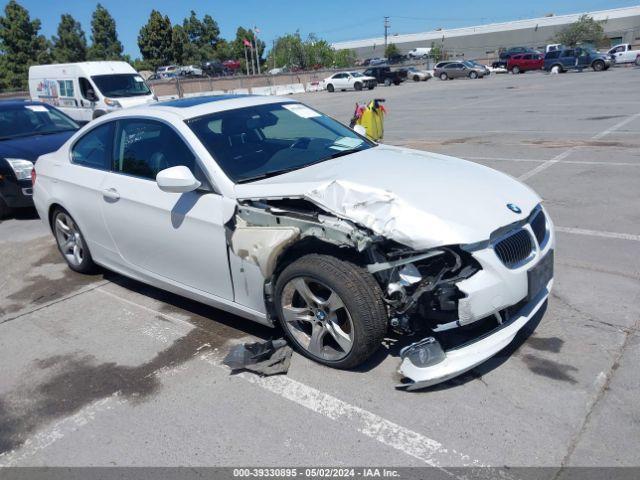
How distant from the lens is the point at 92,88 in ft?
57.3

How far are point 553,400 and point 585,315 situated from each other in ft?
3.86

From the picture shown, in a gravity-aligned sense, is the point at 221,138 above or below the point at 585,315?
above

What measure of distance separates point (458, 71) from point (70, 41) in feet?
141

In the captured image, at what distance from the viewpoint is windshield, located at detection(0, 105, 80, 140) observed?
8719 mm

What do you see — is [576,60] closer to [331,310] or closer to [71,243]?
[71,243]

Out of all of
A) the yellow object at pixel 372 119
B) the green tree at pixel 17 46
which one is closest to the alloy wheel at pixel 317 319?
the yellow object at pixel 372 119

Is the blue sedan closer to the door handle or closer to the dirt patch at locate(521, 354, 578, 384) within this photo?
the door handle

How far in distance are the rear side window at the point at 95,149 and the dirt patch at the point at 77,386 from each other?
5.72ft

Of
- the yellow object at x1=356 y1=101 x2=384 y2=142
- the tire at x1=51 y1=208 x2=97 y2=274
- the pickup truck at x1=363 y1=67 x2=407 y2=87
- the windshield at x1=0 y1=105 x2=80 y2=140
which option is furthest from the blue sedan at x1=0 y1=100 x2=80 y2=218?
the pickup truck at x1=363 y1=67 x2=407 y2=87

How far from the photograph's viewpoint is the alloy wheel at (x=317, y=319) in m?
3.35

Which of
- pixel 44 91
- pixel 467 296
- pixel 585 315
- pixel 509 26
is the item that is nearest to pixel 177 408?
pixel 467 296

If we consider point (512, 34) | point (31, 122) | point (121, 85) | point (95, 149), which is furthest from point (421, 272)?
point (512, 34)

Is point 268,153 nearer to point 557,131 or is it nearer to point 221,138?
point 221,138

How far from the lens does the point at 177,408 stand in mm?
3324
